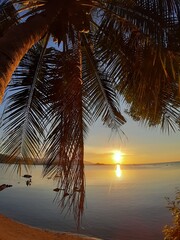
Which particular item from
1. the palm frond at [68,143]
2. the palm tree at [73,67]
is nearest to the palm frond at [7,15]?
the palm tree at [73,67]

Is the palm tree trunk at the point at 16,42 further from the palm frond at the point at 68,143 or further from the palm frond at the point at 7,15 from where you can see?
the palm frond at the point at 7,15

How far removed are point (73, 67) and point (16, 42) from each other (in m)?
2.04

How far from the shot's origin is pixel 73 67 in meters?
5.53

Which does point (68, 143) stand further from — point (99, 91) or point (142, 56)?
point (99, 91)

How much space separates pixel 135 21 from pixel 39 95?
277cm

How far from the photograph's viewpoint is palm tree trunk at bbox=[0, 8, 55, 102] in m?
3.20

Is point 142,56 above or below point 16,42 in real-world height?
above

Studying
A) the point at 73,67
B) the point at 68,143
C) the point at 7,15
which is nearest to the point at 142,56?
the point at 73,67

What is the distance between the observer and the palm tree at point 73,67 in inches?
178

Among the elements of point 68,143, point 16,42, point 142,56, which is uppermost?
point 142,56

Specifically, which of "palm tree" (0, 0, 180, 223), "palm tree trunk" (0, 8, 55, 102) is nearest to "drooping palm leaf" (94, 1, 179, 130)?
"palm tree" (0, 0, 180, 223)

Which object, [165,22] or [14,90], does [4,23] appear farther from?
[165,22]

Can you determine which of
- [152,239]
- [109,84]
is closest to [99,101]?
[109,84]

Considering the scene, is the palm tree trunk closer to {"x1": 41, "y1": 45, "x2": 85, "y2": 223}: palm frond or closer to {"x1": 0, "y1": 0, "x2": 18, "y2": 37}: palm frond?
{"x1": 41, "y1": 45, "x2": 85, "y2": 223}: palm frond
